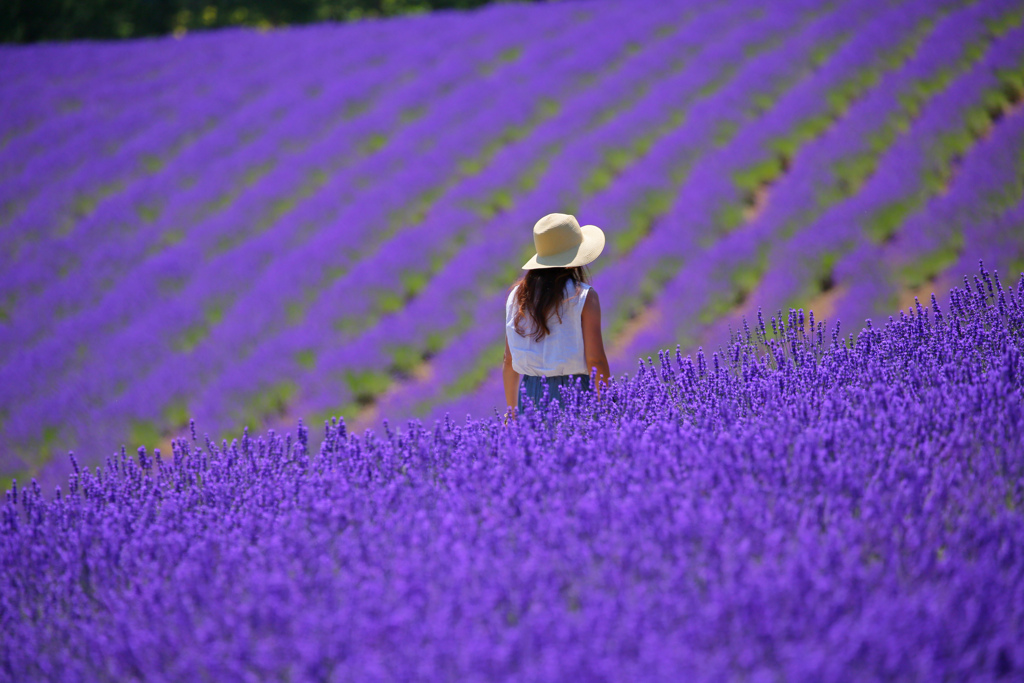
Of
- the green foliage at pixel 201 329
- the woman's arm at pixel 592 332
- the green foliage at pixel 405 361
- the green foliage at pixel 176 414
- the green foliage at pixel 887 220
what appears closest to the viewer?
the woman's arm at pixel 592 332

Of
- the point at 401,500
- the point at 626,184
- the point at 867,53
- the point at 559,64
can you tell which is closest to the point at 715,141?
the point at 626,184

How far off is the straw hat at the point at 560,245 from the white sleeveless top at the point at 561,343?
10 cm

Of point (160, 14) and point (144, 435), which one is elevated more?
point (160, 14)

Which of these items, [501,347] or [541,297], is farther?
[501,347]

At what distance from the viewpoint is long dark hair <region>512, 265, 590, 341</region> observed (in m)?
2.86

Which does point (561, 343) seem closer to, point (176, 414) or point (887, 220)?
point (176, 414)

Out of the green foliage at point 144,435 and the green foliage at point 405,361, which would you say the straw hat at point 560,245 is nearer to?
the green foliage at point 405,361

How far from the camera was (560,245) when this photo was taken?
289 centimetres

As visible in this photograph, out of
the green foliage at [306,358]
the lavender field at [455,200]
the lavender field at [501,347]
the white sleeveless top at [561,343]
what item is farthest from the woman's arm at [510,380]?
the green foliage at [306,358]

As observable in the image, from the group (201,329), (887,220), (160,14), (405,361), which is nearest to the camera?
(405,361)

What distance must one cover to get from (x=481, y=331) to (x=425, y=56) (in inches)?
270

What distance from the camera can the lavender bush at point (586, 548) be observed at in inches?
56.5

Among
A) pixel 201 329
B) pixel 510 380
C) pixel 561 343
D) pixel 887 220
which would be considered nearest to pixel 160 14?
A: pixel 201 329

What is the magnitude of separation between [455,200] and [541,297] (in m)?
4.38
